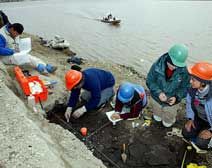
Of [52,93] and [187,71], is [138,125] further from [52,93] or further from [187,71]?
[52,93]

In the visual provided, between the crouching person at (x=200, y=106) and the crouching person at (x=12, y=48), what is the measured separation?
3.47 meters

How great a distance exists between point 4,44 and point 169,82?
3.52 meters

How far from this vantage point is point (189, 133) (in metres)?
4.94

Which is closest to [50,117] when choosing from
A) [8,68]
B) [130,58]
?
[8,68]

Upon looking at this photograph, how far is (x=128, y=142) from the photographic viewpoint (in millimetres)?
5086

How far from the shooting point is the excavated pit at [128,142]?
15.3ft

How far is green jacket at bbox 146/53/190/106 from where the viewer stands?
16.8 ft

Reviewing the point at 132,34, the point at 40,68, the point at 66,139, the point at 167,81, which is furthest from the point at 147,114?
the point at 132,34

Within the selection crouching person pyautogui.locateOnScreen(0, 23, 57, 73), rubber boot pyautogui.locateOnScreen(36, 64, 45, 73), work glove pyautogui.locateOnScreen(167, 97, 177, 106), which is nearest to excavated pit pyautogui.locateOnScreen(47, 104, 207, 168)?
work glove pyautogui.locateOnScreen(167, 97, 177, 106)

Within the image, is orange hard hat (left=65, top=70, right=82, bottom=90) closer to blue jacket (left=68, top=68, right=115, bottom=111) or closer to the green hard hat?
blue jacket (left=68, top=68, right=115, bottom=111)

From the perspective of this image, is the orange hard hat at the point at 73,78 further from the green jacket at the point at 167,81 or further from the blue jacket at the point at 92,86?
the green jacket at the point at 167,81

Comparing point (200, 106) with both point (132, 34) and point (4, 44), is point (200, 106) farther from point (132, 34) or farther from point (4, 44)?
point (132, 34)

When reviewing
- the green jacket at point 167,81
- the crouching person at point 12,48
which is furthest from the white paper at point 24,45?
the green jacket at point 167,81

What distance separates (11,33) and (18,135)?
356 cm
